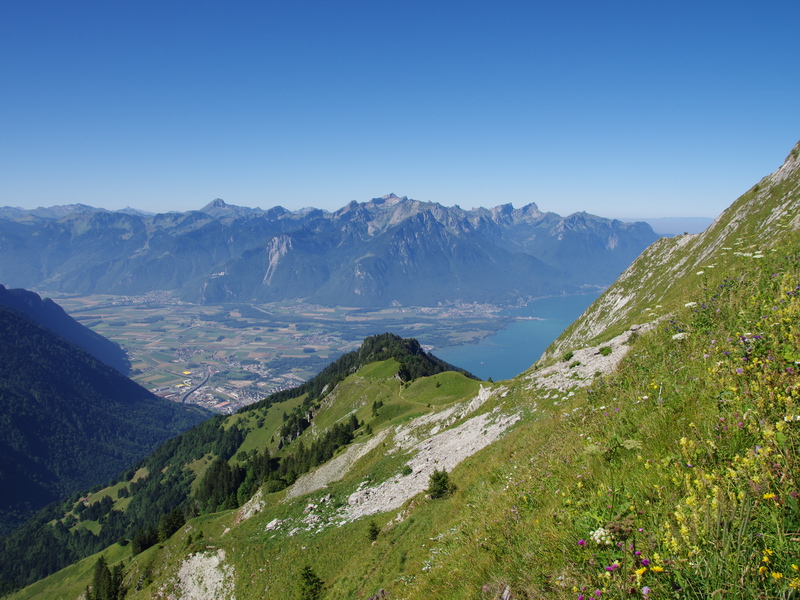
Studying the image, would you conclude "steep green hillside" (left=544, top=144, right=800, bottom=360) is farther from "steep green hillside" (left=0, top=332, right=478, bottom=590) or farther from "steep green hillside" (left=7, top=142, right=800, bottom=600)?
"steep green hillside" (left=7, top=142, right=800, bottom=600)

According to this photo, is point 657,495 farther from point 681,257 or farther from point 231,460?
point 231,460

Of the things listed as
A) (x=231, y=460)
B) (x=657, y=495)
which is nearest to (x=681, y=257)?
(x=657, y=495)

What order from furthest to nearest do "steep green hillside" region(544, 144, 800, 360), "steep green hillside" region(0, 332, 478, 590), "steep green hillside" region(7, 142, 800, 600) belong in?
1. "steep green hillside" region(0, 332, 478, 590)
2. "steep green hillside" region(544, 144, 800, 360)
3. "steep green hillside" region(7, 142, 800, 600)

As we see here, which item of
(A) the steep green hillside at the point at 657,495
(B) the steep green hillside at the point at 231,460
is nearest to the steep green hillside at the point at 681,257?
(B) the steep green hillside at the point at 231,460

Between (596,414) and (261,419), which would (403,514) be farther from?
(261,419)

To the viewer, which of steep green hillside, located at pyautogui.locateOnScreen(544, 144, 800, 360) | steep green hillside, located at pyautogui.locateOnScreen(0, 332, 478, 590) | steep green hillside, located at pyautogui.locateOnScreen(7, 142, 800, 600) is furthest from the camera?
steep green hillside, located at pyautogui.locateOnScreen(0, 332, 478, 590)

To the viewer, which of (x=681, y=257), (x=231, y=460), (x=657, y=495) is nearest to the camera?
(x=657, y=495)

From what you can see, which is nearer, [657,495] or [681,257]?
[657,495]

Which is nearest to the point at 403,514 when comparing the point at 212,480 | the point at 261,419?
the point at 212,480

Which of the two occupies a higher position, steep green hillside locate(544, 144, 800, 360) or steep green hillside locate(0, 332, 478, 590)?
steep green hillside locate(544, 144, 800, 360)

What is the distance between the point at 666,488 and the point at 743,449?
3.88ft

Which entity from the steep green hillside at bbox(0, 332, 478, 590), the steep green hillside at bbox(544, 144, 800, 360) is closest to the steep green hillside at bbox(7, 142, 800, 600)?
the steep green hillside at bbox(544, 144, 800, 360)

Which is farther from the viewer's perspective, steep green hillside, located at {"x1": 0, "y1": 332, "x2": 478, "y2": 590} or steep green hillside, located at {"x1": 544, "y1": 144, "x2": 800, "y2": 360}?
steep green hillside, located at {"x1": 0, "y1": 332, "x2": 478, "y2": 590}

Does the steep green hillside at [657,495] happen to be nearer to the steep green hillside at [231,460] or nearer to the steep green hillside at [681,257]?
the steep green hillside at [681,257]
